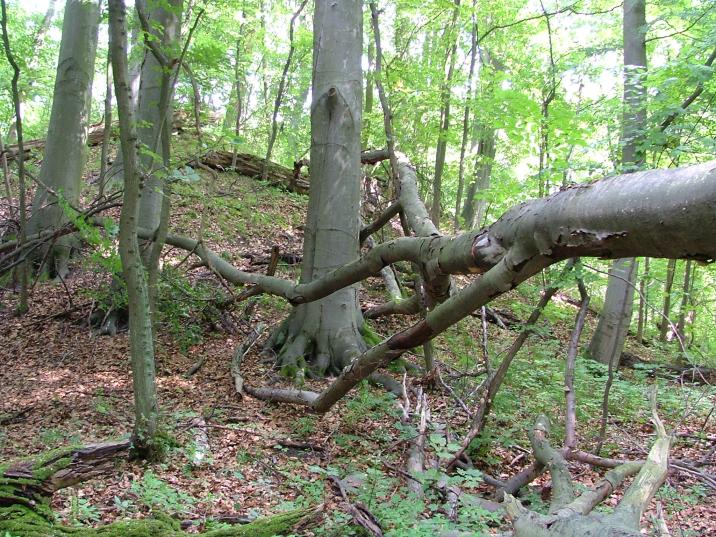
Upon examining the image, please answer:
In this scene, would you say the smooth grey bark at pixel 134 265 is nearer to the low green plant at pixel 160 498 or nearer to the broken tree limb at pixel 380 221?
the low green plant at pixel 160 498

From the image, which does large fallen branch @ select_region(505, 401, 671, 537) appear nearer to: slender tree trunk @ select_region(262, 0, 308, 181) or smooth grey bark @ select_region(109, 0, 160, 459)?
smooth grey bark @ select_region(109, 0, 160, 459)

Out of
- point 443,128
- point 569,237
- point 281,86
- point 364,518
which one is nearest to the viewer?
point 569,237

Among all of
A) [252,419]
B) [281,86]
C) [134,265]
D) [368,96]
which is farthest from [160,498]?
[368,96]

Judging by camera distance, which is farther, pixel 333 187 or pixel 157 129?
pixel 333 187

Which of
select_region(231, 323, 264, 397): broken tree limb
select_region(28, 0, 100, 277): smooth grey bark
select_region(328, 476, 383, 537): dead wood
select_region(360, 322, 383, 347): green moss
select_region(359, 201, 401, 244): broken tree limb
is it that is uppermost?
select_region(28, 0, 100, 277): smooth grey bark

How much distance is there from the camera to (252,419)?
5273 mm

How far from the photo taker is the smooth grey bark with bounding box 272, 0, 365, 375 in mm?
6637

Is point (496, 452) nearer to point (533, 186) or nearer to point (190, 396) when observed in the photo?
point (190, 396)

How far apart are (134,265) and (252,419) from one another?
7.25ft

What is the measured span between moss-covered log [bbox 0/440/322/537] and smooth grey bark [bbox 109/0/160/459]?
697mm

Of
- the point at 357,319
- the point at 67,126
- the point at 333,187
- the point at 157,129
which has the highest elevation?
the point at 67,126

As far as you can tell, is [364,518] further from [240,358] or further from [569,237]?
[240,358]

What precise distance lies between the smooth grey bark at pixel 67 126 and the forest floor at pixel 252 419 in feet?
3.13

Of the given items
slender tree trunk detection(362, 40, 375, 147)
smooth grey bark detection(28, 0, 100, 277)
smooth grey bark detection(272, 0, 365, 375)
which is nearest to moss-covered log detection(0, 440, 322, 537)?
smooth grey bark detection(272, 0, 365, 375)
